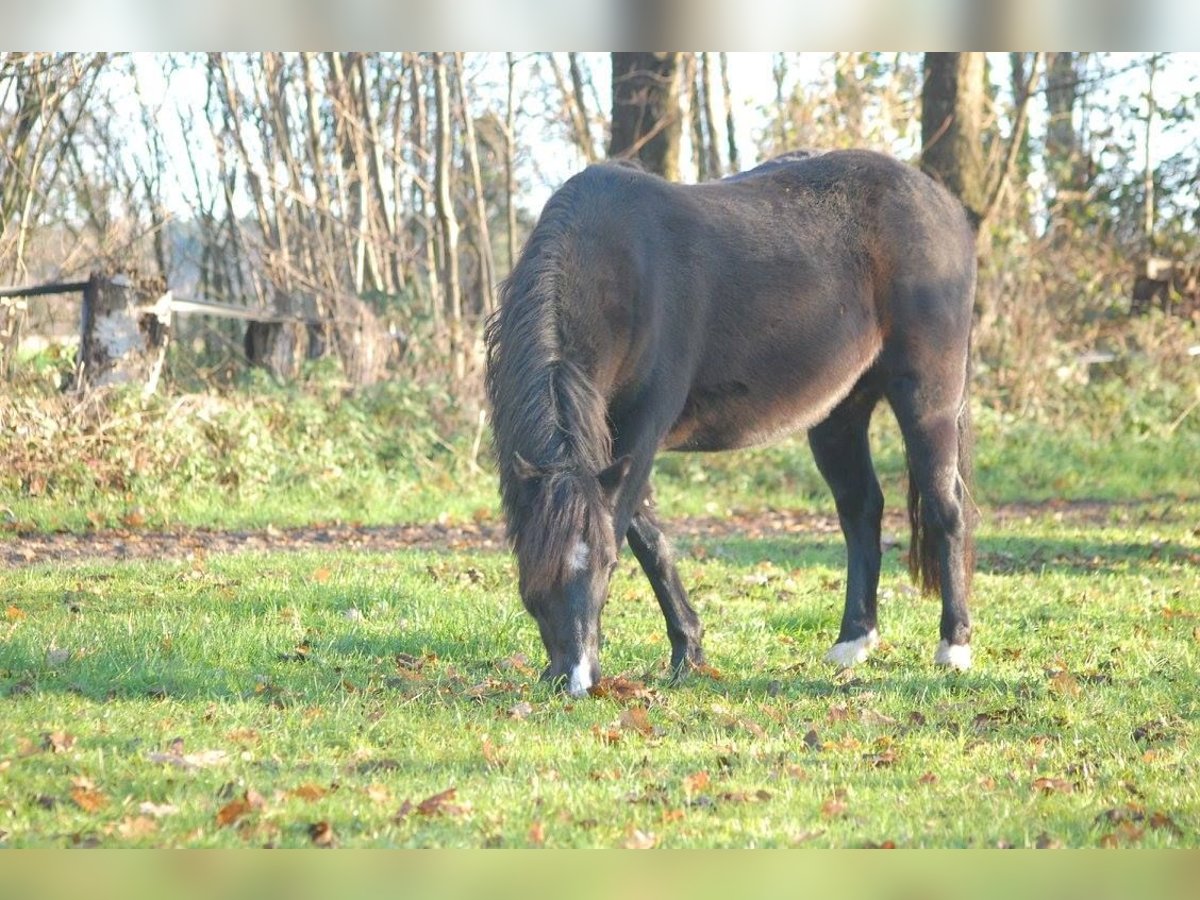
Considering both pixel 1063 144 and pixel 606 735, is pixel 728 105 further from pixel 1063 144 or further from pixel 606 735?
pixel 606 735

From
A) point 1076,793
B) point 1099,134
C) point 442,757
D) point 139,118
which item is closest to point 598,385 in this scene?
point 442,757

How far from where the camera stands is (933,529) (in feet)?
24.2

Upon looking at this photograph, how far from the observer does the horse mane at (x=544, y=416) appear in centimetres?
557

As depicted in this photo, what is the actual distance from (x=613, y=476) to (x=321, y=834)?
2.30 meters

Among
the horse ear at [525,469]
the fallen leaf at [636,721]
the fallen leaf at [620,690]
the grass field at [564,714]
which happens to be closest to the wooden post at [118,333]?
the grass field at [564,714]

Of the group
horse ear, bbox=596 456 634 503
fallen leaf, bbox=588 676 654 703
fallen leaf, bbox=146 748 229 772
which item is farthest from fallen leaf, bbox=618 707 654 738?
fallen leaf, bbox=146 748 229 772

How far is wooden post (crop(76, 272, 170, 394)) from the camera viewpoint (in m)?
12.5

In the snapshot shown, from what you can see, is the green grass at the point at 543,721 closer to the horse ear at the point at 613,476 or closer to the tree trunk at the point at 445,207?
the horse ear at the point at 613,476

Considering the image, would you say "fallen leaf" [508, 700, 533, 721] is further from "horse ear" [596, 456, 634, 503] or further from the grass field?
"horse ear" [596, 456, 634, 503]

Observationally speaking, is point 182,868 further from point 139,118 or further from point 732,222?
point 139,118

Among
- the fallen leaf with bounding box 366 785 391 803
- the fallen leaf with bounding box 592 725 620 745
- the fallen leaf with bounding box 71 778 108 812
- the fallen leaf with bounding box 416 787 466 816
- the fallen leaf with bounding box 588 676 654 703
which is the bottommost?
the fallen leaf with bounding box 588 676 654 703

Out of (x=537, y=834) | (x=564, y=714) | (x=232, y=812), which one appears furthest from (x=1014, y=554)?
(x=232, y=812)

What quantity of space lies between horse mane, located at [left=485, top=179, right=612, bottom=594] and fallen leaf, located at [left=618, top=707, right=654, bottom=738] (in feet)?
1.92

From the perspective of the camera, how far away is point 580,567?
5.59 m
